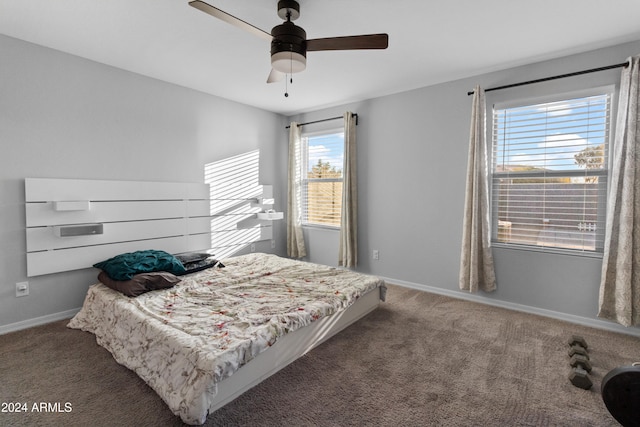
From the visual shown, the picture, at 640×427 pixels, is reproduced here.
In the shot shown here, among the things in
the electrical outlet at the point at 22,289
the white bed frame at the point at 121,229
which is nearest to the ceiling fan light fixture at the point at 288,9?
the white bed frame at the point at 121,229

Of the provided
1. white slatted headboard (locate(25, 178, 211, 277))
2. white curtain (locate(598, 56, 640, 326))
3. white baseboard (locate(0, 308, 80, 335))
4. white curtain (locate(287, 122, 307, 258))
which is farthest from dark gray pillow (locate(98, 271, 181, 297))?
white curtain (locate(598, 56, 640, 326))

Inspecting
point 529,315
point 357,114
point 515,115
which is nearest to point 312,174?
point 357,114

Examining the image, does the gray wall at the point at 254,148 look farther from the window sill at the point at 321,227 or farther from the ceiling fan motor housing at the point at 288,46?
the ceiling fan motor housing at the point at 288,46

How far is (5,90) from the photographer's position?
2703 millimetres

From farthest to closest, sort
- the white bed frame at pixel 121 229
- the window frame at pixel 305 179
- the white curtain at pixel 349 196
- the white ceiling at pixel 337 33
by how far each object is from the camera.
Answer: the window frame at pixel 305 179
the white curtain at pixel 349 196
the white bed frame at pixel 121 229
the white ceiling at pixel 337 33

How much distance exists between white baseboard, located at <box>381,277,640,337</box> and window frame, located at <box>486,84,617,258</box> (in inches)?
23.8

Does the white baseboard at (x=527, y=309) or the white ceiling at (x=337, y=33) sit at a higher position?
the white ceiling at (x=337, y=33)

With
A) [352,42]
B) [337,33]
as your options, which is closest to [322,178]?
[337,33]

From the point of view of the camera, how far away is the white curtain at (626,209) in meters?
2.63

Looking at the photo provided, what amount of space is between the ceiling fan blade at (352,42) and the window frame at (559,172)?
2.08 meters

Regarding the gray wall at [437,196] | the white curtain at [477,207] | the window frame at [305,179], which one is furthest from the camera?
the window frame at [305,179]

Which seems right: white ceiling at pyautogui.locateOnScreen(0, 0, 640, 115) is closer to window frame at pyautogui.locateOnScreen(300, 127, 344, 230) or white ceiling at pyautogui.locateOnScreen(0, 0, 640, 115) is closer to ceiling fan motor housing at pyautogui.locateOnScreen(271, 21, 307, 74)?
ceiling fan motor housing at pyautogui.locateOnScreen(271, 21, 307, 74)

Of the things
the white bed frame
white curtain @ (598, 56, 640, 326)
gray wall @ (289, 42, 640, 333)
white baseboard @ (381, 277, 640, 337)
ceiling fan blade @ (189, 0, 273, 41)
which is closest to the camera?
ceiling fan blade @ (189, 0, 273, 41)

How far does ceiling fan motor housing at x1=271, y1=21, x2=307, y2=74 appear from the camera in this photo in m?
2.12
